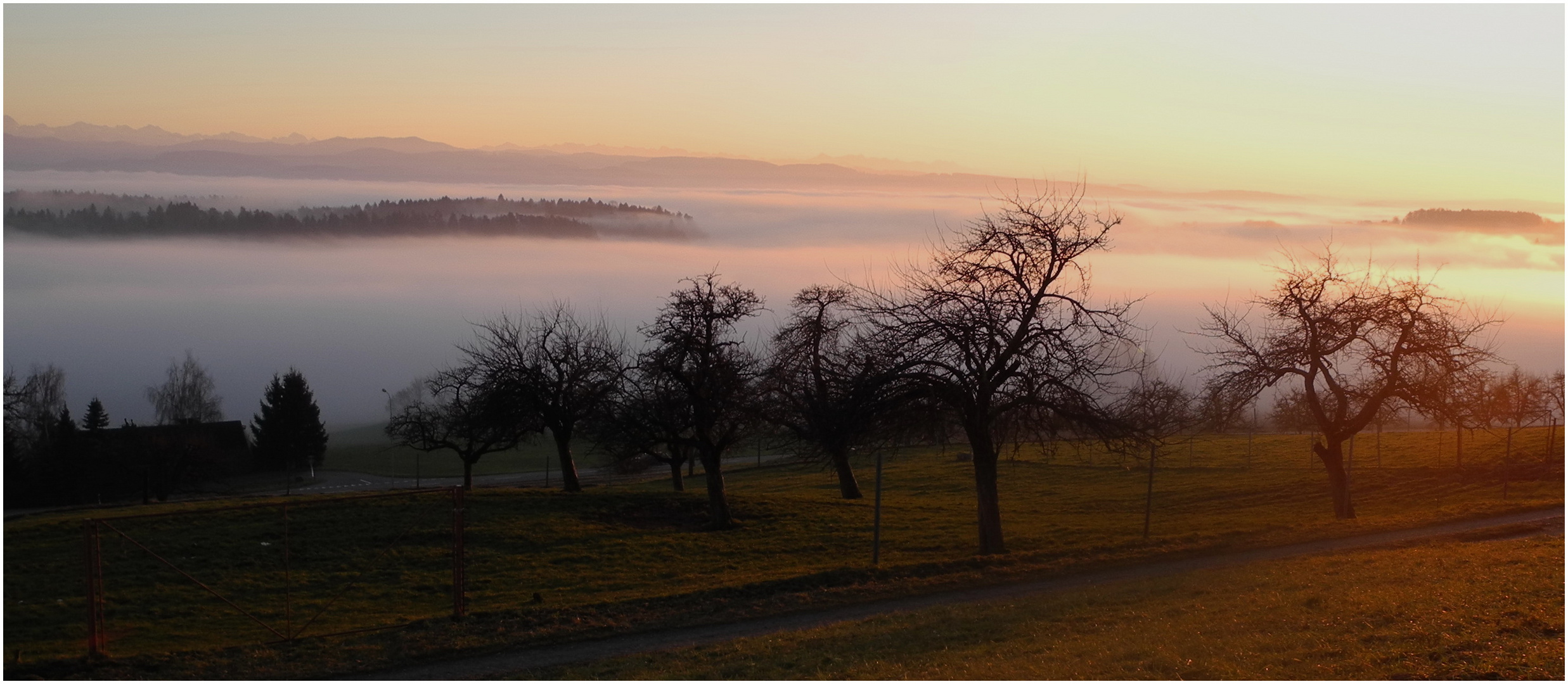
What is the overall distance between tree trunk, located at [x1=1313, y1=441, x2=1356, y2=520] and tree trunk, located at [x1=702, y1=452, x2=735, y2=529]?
17.6 m

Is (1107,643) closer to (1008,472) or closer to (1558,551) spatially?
(1558,551)

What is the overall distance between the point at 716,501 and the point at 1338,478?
18364 millimetres

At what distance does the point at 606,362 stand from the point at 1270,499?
26.0 metres

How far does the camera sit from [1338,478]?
28.2 m

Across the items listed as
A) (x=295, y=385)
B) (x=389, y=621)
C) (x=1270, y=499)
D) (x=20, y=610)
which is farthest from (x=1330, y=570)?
(x=295, y=385)

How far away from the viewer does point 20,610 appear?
19.2 m

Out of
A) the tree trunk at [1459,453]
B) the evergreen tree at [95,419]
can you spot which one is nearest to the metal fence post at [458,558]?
the tree trunk at [1459,453]

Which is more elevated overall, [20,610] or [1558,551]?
[1558,551]

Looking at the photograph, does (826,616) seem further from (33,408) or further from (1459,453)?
(33,408)

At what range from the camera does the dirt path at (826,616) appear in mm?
14781

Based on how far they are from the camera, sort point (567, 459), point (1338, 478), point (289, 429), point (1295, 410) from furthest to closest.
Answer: point (289, 429) < point (567, 459) < point (1295, 410) < point (1338, 478)

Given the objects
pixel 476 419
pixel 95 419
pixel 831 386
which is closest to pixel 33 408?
pixel 95 419

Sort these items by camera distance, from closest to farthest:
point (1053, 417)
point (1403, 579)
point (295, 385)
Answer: point (1403, 579) → point (1053, 417) → point (295, 385)

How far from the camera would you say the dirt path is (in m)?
14.8
